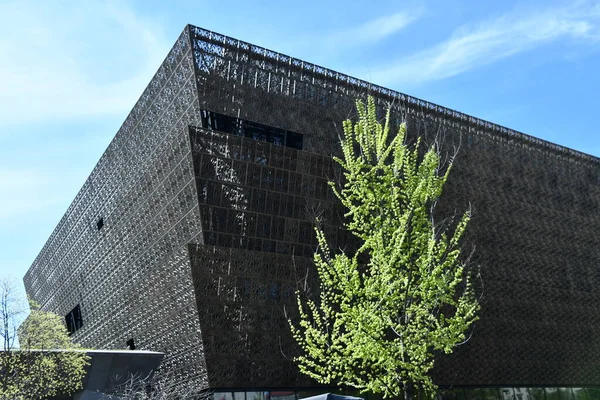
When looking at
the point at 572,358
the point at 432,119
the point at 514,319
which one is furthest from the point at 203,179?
the point at 572,358

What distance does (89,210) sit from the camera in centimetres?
4753

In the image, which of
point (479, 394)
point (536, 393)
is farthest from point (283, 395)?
point (536, 393)

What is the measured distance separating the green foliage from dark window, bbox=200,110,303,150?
12.9 m

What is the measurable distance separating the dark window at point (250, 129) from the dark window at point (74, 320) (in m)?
25.2

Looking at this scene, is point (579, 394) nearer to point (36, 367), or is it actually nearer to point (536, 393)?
point (536, 393)

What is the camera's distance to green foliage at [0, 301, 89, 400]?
2903cm

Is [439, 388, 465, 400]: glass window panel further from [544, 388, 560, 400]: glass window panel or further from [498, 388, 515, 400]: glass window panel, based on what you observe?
[544, 388, 560, 400]: glass window panel

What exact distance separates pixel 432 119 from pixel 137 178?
60.0 ft

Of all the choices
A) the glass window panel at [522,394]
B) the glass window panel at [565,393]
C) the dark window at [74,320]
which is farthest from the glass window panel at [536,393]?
the dark window at [74,320]

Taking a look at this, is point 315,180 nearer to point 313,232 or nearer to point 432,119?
point 313,232

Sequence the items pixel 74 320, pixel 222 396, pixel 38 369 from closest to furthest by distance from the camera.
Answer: pixel 222 396 → pixel 38 369 → pixel 74 320

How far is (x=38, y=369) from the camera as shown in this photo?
97.3 ft

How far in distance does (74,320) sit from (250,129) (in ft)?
90.4

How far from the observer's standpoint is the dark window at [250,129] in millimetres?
31578
